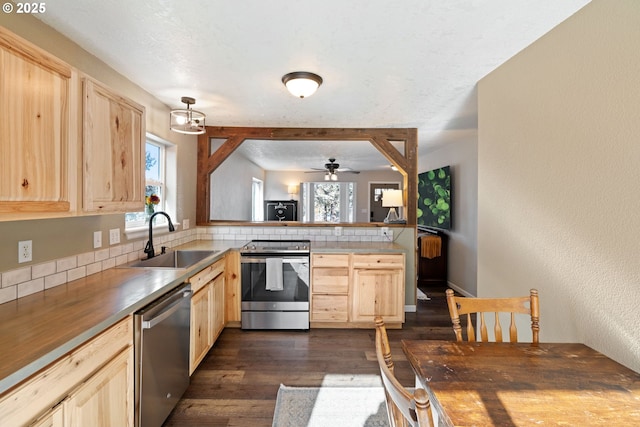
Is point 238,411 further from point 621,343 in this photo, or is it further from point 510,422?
point 621,343

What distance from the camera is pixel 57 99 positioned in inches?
51.2

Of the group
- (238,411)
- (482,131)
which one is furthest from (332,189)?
(238,411)

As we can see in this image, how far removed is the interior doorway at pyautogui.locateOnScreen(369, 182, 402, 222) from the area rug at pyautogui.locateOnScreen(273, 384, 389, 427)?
6.42 m

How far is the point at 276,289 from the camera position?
3133 millimetres

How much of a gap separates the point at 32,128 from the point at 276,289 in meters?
2.38

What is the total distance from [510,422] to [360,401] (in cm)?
144

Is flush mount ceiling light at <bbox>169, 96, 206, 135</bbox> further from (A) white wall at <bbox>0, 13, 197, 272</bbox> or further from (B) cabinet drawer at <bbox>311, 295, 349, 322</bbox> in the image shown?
(B) cabinet drawer at <bbox>311, 295, 349, 322</bbox>

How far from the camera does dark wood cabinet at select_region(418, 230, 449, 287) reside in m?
4.86

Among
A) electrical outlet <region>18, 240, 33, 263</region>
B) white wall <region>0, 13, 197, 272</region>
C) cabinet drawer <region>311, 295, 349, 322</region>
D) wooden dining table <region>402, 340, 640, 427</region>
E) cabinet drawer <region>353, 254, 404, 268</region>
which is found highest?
white wall <region>0, 13, 197, 272</region>

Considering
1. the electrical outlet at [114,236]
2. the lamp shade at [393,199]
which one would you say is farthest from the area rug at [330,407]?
the lamp shade at [393,199]

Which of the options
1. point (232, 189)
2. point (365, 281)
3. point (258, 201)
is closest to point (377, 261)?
point (365, 281)

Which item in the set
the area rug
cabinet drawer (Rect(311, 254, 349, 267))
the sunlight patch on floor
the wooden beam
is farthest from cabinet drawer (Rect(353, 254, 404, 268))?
the area rug

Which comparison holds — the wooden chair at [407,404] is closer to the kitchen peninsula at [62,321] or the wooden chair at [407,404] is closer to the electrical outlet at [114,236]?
the kitchen peninsula at [62,321]

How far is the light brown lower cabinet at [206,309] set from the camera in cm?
221
